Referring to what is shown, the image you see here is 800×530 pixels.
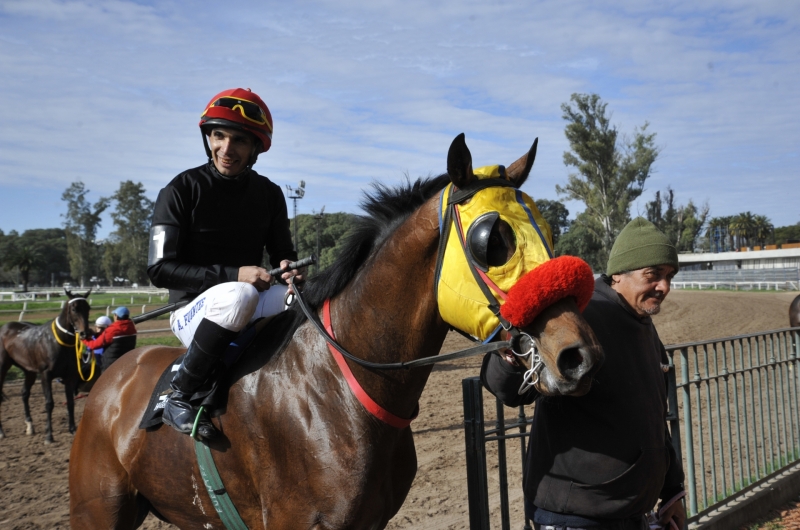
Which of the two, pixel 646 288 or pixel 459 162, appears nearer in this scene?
pixel 459 162

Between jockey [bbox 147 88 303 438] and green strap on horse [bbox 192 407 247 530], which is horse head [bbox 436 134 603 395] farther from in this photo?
green strap on horse [bbox 192 407 247 530]

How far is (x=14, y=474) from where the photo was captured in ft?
22.5

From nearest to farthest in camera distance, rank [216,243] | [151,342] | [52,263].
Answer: [216,243]
[151,342]
[52,263]

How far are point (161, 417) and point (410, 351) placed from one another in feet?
4.27

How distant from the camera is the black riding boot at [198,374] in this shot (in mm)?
2408

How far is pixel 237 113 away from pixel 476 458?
6.67 ft

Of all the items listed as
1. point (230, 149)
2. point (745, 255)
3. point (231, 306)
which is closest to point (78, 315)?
point (230, 149)

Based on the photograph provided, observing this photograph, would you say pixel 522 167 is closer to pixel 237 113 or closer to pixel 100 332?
pixel 237 113

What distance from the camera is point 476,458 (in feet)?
9.02

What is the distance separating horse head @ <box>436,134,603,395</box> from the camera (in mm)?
1756

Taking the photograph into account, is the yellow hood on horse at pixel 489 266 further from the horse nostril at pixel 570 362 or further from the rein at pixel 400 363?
the horse nostril at pixel 570 362

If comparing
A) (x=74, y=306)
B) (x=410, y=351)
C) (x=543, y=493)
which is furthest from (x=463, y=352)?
(x=74, y=306)

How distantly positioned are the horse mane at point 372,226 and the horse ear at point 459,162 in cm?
27

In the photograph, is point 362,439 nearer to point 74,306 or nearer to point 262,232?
point 262,232
